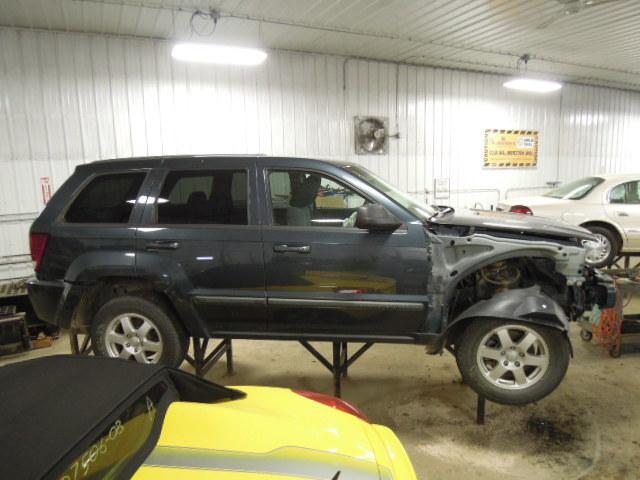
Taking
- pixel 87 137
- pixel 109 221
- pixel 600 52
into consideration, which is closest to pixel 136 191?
pixel 109 221

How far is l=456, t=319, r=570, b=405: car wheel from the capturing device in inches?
110

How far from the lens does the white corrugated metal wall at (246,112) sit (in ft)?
18.5

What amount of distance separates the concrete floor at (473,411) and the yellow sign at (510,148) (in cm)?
562

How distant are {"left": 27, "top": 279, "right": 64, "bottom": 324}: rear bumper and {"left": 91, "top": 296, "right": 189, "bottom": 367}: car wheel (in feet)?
1.03

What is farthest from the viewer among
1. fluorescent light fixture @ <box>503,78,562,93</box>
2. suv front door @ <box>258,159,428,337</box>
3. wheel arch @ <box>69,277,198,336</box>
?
fluorescent light fixture @ <box>503,78,562,93</box>

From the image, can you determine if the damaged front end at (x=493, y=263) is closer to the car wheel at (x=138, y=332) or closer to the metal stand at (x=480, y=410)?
the metal stand at (x=480, y=410)

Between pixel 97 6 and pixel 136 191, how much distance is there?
133 inches

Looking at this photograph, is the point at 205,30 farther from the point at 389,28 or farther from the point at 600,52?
the point at 600,52

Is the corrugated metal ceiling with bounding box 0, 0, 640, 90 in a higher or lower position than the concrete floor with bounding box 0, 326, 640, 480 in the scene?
higher

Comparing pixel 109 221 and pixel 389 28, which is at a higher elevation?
pixel 389 28

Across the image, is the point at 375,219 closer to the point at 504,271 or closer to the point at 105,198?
the point at 504,271

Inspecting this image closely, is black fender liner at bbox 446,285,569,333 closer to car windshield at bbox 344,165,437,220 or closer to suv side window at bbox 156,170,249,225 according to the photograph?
car windshield at bbox 344,165,437,220

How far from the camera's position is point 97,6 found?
16.4ft

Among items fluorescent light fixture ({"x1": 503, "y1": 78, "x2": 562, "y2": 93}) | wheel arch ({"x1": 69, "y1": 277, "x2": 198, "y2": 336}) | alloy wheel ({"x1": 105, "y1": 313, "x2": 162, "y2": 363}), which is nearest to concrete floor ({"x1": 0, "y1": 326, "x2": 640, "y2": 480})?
alloy wheel ({"x1": 105, "y1": 313, "x2": 162, "y2": 363})
